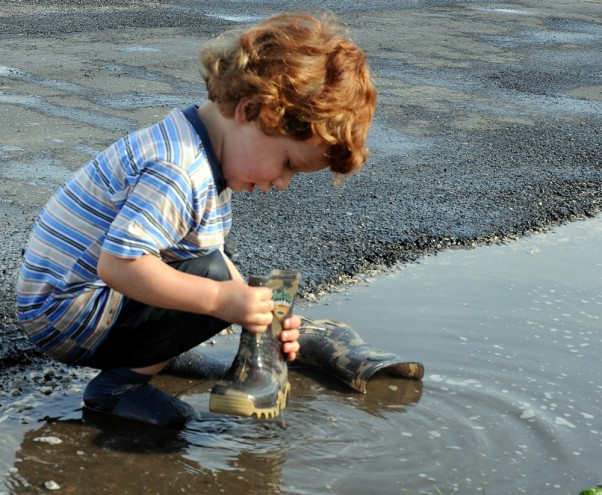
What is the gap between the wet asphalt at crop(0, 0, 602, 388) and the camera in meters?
4.50

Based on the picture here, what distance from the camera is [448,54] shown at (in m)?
9.13

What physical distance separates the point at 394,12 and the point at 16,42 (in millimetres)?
4602

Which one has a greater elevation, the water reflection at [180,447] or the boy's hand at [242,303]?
the boy's hand at [242,303]

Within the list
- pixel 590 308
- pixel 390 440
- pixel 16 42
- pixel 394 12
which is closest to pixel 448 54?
pixel 394 12

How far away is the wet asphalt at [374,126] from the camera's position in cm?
450

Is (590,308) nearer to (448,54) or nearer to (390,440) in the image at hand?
(390,440)

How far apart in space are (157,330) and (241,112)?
0.64m

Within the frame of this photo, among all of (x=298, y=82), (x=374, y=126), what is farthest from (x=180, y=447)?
(x=374, y=126)

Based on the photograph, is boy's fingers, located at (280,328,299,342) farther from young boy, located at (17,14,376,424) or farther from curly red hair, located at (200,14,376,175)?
curly red hair, located at (200,14,376,175)

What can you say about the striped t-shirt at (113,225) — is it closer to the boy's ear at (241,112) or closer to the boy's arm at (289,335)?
the boy's ear at (241,112)

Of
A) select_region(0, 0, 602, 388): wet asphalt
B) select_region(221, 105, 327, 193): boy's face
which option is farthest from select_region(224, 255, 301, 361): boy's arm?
select_region(0, 0, 602, 388): wet asphalt

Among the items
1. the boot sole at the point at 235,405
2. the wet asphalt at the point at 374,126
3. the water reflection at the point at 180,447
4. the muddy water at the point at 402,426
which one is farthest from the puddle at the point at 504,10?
the boot sole at the point at 235,405

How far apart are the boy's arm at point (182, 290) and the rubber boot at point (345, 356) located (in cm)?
61

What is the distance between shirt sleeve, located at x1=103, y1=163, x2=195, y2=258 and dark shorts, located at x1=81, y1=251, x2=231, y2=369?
8.4 inches
